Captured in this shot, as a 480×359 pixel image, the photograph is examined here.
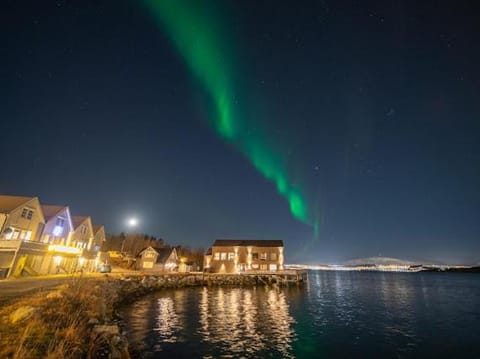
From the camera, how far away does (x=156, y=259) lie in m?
88.9

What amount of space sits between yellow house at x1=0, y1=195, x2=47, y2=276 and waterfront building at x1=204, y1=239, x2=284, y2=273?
166ft

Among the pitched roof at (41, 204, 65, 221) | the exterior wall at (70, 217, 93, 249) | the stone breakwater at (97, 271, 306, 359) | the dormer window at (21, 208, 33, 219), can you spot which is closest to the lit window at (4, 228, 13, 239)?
the dormer window at (21, 208, 33, 219)

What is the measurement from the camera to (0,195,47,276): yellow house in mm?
34562

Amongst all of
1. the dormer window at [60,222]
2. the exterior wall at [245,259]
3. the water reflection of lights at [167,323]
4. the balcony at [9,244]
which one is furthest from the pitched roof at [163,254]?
the balcony at [9,244]

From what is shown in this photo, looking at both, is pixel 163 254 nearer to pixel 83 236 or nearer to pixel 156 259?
pixel 156 259

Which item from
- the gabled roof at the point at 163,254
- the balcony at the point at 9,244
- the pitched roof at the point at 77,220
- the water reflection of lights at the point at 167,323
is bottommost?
the water reflection of lights at the point at 167,323

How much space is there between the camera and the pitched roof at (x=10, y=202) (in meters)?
37.0

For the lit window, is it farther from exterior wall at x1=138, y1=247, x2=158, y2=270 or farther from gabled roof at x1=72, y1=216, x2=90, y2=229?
exterior wall at x1=138, y1=247, x2=158, y2=270

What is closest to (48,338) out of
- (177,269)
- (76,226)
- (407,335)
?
(407,335)

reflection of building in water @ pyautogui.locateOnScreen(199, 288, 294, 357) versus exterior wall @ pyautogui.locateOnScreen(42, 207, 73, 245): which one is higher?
exterior wall @ pyautogui.locateOnScreen(42, 207, 73, 245)

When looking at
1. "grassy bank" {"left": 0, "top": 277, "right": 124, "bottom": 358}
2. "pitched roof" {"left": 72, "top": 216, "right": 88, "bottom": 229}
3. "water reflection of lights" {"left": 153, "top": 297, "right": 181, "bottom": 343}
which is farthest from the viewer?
"pitched roof" {"left": 72, "top": 216, "right": 88, "bottom": 229}

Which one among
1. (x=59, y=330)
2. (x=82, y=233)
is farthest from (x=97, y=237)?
(x=59, y=330)

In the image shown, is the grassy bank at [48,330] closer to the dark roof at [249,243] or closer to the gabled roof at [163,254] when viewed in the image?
the dark roof at [249,243]

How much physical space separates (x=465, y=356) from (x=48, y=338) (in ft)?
91.5
